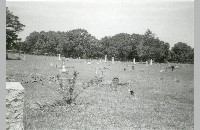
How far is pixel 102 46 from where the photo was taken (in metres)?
7.14

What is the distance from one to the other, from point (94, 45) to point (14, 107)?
8.80 ft

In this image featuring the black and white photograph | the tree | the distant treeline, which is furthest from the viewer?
the distant treeline

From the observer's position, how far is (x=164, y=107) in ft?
22.0

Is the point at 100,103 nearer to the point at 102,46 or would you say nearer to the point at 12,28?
the point at 102,46

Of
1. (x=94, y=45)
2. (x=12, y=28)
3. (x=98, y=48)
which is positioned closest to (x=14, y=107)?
(x=12, y=28)

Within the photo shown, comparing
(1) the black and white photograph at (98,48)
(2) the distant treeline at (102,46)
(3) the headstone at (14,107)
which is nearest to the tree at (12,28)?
(1) the black and white photograph at (98,48)

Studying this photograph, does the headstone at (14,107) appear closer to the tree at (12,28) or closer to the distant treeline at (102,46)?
the tree at (12,28)

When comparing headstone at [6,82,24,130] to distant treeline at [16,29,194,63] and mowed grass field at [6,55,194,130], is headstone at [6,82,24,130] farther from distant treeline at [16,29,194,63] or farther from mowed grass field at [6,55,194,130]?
distant treeline at [16,29,194,63]

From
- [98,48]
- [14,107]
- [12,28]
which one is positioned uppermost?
[12,28]

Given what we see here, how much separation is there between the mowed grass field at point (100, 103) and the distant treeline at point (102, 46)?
0.27 meters

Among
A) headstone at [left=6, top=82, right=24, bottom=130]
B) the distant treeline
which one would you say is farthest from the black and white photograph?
headstone at [left=6, top=82, right=24, bottom=130]

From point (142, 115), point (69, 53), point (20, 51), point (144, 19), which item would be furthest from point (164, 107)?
point (20, 51)

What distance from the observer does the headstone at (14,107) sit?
16.2ft

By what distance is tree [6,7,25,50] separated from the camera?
6.11 meters
